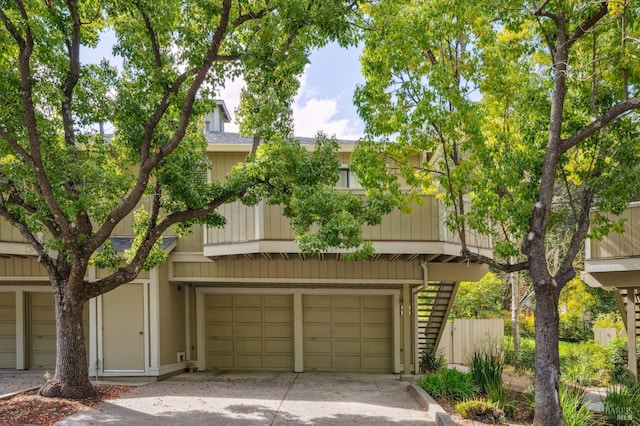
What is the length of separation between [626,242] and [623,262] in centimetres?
36

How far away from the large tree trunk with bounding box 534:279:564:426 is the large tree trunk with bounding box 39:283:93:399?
6731mm

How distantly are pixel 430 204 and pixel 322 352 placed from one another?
183 inches

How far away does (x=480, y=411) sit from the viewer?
6.79m

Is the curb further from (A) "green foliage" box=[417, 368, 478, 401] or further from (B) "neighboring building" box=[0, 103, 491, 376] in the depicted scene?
(B) "neighboring building" box=[0, 103, 491, 376]

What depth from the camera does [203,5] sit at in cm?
693

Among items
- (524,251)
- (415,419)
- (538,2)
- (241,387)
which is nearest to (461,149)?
(524,251)

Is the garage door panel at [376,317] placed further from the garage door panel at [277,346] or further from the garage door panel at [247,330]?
the garage door panel at [247,330]

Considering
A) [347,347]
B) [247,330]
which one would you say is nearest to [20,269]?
[247,330]

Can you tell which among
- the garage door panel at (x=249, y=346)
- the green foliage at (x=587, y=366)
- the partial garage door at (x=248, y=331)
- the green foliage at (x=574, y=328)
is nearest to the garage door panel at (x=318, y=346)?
the partial garage door at (x=248, y=331)

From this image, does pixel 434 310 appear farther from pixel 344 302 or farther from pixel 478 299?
pixel 478 299

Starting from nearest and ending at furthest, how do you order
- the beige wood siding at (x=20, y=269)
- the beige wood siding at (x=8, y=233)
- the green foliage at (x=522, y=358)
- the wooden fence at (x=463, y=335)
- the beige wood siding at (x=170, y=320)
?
the beige wood siding at (x=8, y=233) < the beige wood siding at (x=170, y=320) < the beige wood siding at (x=20, y=269) < the green foliage at (x=522, y=358) < the wooden fence at (x=463, y=335)

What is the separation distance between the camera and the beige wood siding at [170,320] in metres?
10.3

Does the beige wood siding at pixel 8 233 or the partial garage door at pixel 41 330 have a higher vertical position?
the beige wood siding at pixel 8 233

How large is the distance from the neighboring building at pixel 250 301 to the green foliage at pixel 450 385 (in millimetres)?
2273
